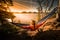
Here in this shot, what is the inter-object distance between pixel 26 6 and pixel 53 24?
2198 millimetres

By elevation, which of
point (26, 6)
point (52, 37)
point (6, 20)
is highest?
point (26, 6)

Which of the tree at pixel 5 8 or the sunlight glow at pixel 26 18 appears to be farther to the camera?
→ the sunlight glow at pixel 26 18

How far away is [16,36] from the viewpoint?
28.1 feet

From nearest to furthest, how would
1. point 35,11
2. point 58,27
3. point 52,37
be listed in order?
point 52,37
point 58,27
point 35,11

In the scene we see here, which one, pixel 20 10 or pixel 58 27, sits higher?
pixel 20 10

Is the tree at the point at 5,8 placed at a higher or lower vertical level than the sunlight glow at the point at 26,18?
higher

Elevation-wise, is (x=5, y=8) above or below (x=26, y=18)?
above

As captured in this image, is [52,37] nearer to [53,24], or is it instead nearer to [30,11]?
[53,24]

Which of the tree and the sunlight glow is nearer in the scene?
the tree

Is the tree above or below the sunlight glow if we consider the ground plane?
above

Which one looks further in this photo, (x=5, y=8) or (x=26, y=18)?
(x=26, y=18)

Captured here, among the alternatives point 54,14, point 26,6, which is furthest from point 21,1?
point 54,14

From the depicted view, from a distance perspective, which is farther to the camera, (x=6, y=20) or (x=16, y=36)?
(x=6, y=20)

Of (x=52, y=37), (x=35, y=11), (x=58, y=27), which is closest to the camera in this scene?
(x=52, y=37)
